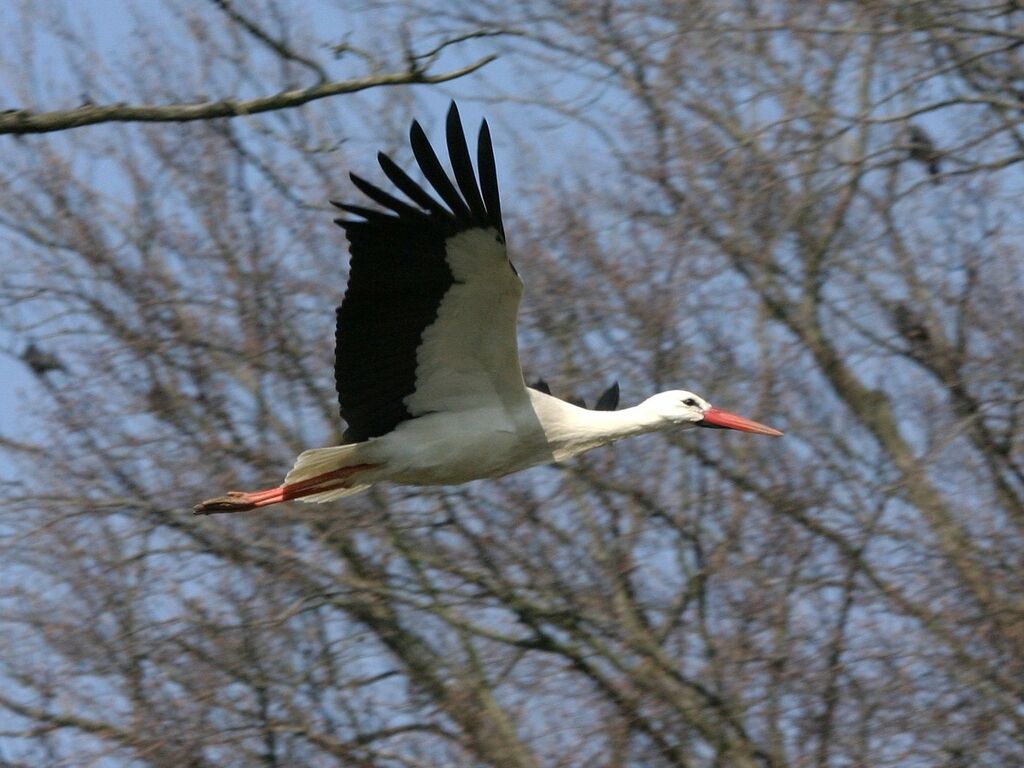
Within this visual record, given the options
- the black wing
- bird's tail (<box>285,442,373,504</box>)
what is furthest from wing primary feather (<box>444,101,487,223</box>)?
bird's tail (<box>285,442,373,504</box>)

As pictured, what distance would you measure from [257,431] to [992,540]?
4.38 meters

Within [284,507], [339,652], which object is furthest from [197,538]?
[339,652]

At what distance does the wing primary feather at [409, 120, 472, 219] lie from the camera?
6668 mm

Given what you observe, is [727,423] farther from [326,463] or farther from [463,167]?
[463,167]

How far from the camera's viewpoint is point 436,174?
6.95m

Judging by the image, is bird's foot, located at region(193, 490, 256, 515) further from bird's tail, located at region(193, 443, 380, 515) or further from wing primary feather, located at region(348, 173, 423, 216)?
wing primary feather, located at region(348, 173, 423, 216)

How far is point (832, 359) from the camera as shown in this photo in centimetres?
1281

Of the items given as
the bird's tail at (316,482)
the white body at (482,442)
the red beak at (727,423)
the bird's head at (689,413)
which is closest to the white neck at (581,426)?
the white body at (482,442)

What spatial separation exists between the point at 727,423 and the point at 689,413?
367mm

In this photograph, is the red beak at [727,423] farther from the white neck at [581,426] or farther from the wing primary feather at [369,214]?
the wing primary feather at [369,214]

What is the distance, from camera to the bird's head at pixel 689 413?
8.25 meters

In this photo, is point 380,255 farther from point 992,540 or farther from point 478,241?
point 992,540

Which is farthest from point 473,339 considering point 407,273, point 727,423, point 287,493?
point 727,423

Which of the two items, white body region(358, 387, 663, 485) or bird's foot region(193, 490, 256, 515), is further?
bird's foot region(193, 490, 256, 515)
